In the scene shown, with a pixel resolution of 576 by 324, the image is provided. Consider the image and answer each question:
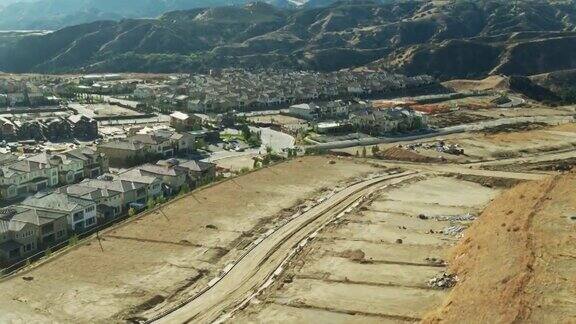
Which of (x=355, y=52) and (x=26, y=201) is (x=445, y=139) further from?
(x=355, y=52)

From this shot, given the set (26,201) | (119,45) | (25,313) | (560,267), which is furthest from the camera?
(119,45)

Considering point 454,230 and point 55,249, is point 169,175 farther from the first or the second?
point 454,230

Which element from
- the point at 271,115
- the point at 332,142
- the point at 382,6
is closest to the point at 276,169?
the point at 332,142

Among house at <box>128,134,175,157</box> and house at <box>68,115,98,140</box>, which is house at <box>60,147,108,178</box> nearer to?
house at <box>128,134,175,157</box>

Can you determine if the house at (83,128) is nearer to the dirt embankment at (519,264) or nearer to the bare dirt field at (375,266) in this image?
the bare dirt field at (375,266)

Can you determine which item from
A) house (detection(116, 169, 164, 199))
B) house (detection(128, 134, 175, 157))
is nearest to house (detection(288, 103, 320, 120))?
house (detection(128, 134, 175, 157))

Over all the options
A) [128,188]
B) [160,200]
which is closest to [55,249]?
[160,200]
